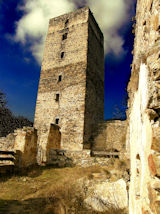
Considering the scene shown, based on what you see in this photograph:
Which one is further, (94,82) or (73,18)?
(73,18)

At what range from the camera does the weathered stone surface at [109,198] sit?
3616mm

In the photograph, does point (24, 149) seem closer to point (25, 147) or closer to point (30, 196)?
point (25, 147)

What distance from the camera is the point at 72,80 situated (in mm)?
15031

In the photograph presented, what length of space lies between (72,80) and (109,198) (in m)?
12.0

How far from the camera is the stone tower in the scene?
45.1 feet

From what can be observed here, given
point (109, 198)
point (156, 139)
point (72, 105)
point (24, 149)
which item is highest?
point (72, 105)

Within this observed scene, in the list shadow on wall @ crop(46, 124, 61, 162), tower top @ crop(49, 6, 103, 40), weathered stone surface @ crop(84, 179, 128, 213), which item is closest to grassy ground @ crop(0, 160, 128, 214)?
weathered stone surface @ crop(84, 179, 128, 213)

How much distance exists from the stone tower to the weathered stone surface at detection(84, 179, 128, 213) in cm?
854

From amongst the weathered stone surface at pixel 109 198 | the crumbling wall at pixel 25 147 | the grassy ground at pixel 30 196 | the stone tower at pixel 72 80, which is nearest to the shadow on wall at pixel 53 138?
the crumbling wall at pixel 25 147

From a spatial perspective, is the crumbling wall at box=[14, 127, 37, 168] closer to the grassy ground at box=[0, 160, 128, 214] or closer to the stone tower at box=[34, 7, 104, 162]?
the grassy ground at box=[0, 160, 128, 214]

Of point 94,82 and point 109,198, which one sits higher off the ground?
point 94,82

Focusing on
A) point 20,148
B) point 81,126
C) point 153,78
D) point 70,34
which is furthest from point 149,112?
point 70,34

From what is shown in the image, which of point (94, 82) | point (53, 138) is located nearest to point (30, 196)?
point (53, 138)

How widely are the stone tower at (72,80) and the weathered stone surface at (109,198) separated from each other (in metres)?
8.54
